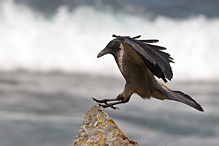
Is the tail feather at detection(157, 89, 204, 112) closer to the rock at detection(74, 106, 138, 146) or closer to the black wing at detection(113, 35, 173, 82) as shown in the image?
the black wing at detection(113, 35, 173, 82)

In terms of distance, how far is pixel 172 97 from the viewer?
6.75 metres

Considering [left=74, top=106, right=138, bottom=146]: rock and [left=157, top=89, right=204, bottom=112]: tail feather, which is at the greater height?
[left=157, top=89, right=204, bottom=112]: tail feather

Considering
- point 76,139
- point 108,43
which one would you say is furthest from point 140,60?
point 76,139

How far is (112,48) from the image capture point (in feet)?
23.8

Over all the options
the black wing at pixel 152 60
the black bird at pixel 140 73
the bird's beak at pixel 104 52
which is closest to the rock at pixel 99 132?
the black bird at pixel 140 73

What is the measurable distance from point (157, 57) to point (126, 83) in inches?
32.6

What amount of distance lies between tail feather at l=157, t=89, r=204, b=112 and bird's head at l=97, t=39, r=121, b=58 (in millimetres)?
1088

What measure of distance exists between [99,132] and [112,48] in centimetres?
159

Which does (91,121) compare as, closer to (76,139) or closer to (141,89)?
(76,139)

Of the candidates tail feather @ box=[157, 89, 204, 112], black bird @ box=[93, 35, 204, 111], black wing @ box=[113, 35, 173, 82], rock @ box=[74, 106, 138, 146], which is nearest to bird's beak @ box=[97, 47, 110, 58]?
black bird @ box=[93, 35, 204, 111]

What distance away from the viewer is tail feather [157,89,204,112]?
6.49m

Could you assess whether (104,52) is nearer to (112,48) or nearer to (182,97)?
(112,48)

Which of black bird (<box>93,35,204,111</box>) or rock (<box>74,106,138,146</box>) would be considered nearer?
black bird (<box>93,35,204,111</box>)

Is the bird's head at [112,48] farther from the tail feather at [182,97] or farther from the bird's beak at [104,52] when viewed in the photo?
the tail feather at [182,97]
